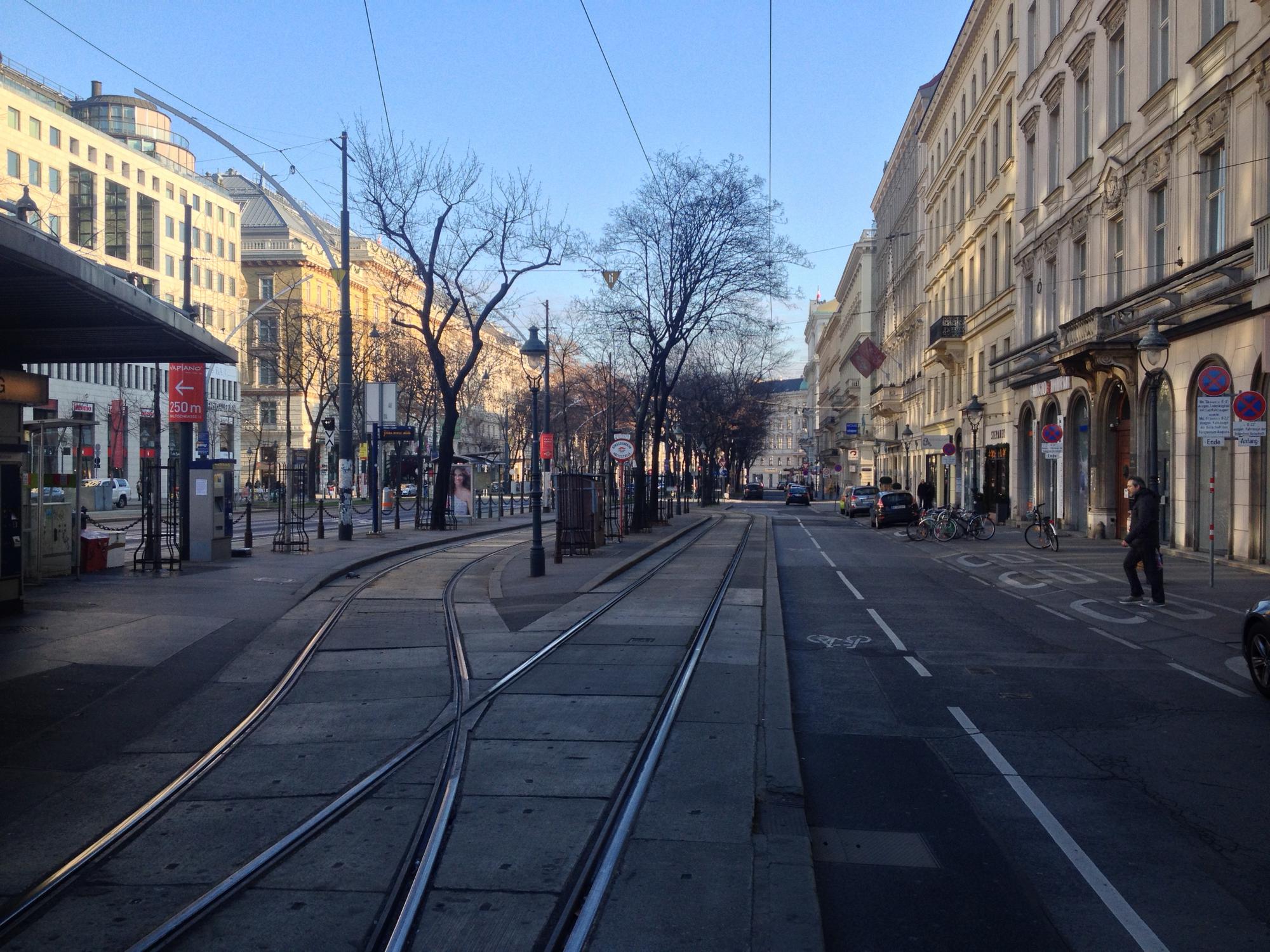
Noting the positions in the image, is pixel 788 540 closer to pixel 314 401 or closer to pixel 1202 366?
pixel 1202 366

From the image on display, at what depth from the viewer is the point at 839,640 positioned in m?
12.8

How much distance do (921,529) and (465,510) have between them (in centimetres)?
1768

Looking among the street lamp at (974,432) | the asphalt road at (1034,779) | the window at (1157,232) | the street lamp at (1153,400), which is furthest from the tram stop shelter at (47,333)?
the street lamp at (974,432)

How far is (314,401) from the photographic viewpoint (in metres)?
84.9

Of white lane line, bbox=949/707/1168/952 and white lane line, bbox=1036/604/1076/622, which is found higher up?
white lane line, bbox=949/707/1168/952

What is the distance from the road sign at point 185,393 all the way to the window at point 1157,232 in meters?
21.1

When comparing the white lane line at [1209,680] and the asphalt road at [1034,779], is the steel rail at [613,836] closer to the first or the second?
the asphalt road at [1034,779]

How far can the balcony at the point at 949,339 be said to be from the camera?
48.7m

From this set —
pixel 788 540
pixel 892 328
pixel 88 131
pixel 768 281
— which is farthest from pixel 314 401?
pixel 788 540

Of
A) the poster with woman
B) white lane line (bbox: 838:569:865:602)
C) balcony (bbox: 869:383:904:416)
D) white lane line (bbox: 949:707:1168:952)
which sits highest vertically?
balcony (bbox: 869:383:904:416)

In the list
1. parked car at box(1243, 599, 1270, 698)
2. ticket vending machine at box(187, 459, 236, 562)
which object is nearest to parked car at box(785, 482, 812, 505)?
ticket vending machine at box(187, 459, 236, 562)

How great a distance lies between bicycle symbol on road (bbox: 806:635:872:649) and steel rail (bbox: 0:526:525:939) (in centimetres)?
566

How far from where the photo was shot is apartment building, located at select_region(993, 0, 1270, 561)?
20984mm

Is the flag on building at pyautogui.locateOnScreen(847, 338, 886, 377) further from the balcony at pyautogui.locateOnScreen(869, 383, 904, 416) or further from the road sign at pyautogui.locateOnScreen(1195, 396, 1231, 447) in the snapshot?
the road sign at pyautogui.locateOnScreen(1195, 396, 1231, 447)
